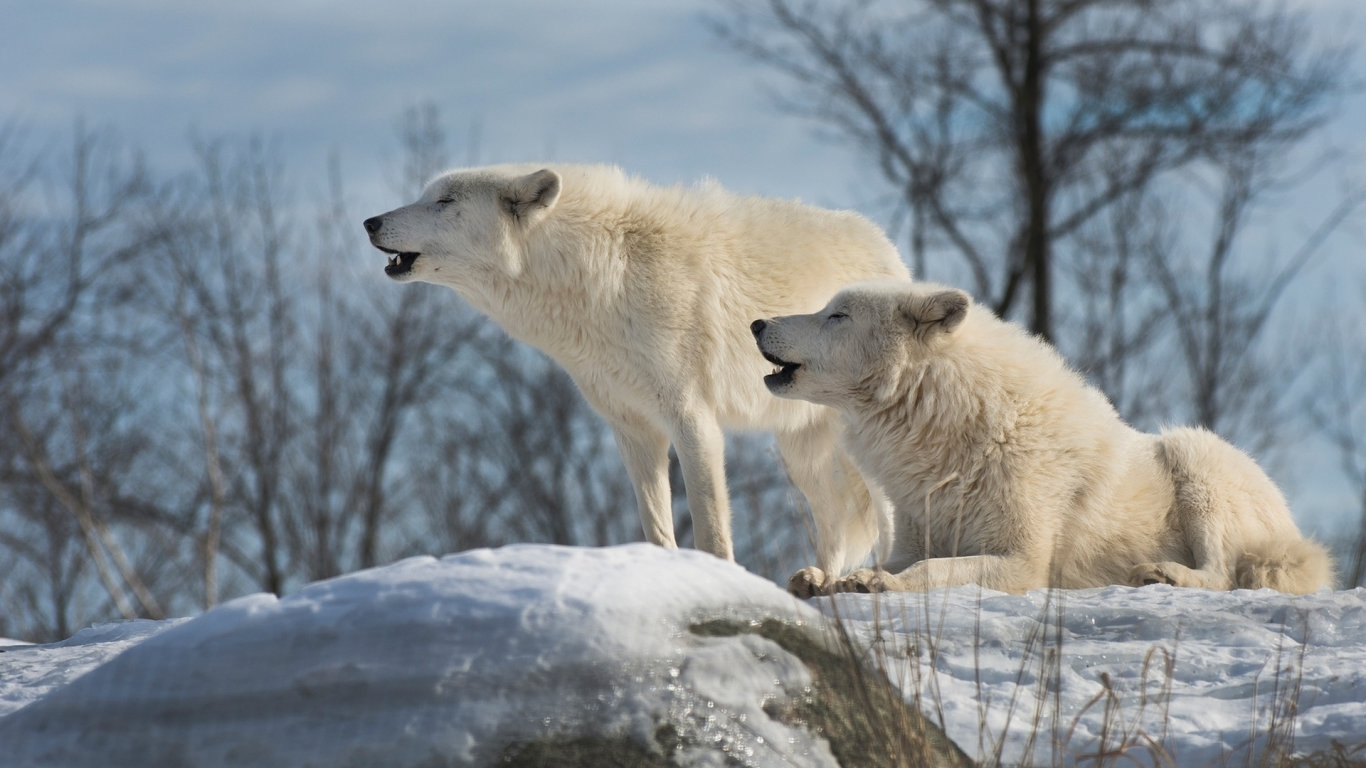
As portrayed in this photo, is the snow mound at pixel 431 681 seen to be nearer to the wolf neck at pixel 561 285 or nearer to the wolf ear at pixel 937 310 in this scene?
the wolf ear at pixel 937 310

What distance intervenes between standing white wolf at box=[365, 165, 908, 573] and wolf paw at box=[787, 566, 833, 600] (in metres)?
1.77

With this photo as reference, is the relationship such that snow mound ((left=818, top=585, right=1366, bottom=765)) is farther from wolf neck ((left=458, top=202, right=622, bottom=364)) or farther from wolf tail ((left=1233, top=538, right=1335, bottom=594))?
wolf neck ((left=458, top=202, right=622, bottom=364))

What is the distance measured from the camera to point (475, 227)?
20.8 feet

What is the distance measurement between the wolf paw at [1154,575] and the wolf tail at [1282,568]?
0.48m

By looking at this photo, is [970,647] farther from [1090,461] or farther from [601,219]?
[601,219]

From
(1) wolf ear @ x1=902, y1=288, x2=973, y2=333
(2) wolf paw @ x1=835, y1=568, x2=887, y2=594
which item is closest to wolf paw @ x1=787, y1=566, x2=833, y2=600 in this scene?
(2) wolf paw @ x1=835, y1=568, x2=887, y2=594

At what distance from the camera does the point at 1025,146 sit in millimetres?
16984

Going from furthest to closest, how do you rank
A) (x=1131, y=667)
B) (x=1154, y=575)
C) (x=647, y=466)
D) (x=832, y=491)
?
(x=832, y=491)
(x=647, y=466)
(x=1154, y=575)
(x=1131, y=667)

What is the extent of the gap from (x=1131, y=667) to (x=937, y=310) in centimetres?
174

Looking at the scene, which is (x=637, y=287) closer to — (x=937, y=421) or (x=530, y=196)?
(x=530, y=196)

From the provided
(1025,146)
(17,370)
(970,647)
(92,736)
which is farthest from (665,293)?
(17,370)

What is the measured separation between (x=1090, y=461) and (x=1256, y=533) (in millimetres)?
902

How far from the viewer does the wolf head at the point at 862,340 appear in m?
5.00

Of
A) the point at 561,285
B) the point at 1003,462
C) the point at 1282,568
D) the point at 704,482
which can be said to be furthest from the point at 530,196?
the point at 1282,568
